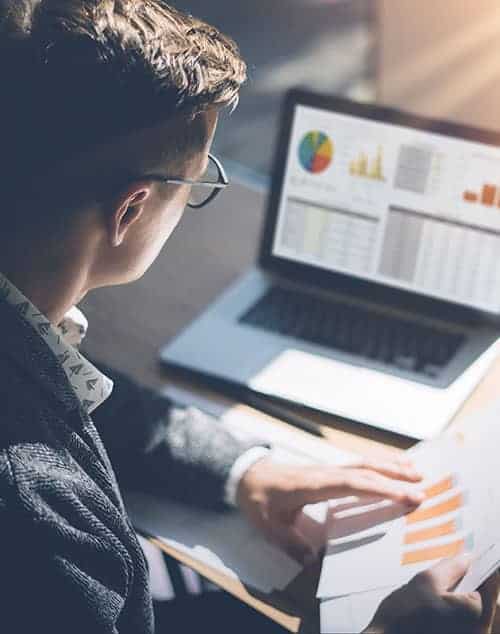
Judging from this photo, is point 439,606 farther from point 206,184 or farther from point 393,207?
point 393,207

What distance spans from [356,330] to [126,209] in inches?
24.0

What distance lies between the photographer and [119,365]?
1455 mm

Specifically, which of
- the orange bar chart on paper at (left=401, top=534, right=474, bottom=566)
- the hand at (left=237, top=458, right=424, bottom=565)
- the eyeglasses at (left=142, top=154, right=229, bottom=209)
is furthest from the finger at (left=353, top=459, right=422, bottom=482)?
the eyeglasses at (left=142, top=154, right=229, bottom=209)

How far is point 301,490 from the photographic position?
Answer: 3.83 ft

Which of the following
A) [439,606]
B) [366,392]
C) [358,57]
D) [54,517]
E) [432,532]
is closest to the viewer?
[54,517]

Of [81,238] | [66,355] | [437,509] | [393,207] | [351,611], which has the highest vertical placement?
[393,207]

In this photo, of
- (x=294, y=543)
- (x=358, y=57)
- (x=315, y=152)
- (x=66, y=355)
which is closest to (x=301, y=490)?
(x=294, y=543)

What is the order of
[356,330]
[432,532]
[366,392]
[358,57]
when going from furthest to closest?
[358,57] < [356,330] < [366,392] < [432,532]

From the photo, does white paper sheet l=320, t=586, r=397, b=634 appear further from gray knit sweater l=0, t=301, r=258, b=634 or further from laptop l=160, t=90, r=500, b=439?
laptop l=160, t=90, r=500, b=439

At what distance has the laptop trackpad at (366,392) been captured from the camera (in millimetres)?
1309

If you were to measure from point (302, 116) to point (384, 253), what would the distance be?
0.82 ft

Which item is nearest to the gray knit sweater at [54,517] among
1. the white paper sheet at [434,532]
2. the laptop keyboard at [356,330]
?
the white paper sheet at [434,532]

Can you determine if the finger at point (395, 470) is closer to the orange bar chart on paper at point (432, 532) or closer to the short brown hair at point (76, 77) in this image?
the orange bar chart on paper at point (432, 532)

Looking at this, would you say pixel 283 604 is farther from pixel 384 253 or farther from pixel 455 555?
pixel 384 253
